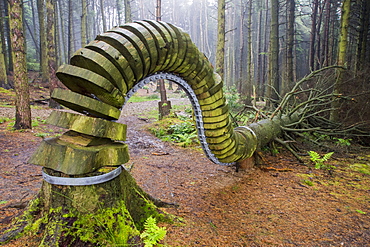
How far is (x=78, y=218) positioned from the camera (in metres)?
1.88

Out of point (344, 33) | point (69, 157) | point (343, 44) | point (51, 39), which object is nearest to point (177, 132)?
point (343, 44)

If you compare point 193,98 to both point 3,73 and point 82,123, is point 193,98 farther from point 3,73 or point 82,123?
point 3,73

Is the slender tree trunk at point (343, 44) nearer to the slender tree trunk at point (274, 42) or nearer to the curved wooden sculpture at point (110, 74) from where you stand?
the slender tree trunk at point (274, 42)

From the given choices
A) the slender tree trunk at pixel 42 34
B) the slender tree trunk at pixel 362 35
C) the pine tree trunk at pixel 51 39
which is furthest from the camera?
the slender tree trunk at pixel 42 34

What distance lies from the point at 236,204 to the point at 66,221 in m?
2.51

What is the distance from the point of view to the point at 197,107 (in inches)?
146

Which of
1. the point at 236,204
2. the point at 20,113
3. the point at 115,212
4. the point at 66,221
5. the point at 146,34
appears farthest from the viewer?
the point at 20,113

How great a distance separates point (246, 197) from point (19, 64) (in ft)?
25.3

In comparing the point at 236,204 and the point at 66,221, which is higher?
the point at 66,221

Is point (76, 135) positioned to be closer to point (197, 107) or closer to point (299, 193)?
point (197, 107)

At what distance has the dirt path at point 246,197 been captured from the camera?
268 centimetres

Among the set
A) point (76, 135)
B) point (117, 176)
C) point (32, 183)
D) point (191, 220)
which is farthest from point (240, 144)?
point (32, 183)

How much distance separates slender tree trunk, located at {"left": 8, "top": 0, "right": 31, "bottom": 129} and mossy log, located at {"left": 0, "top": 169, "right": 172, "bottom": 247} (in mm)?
6620

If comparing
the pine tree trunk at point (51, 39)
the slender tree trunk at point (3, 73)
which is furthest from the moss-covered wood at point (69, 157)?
the slender tree trunk at point (3, 73)
